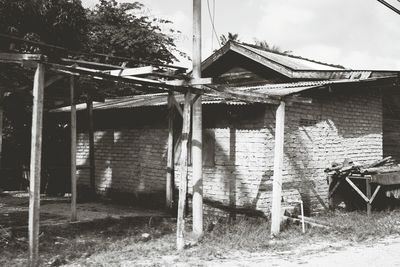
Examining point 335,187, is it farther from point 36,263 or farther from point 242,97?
point 36,263

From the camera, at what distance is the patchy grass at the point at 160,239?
22.3ft

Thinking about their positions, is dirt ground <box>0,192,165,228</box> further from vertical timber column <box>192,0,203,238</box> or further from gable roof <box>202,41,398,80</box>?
gable roof <box>202,41,398,80</box>

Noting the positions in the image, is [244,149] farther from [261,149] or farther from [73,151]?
[73,151]

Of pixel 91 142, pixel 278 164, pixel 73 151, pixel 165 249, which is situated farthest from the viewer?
pixel 91 142

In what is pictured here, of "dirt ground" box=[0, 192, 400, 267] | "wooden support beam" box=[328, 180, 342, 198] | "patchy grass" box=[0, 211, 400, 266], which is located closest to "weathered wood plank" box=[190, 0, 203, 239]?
"patchy grass" box=[0, 211, 400, 266]

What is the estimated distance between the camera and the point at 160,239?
816 cm

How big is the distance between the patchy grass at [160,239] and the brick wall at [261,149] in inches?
30.4

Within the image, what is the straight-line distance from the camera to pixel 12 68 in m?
8.30

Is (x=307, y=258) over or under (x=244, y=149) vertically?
under

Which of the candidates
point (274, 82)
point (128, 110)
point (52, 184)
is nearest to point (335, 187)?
point (274, 82)

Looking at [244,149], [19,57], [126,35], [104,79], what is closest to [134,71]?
[104,79]

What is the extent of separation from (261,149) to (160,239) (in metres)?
3.02

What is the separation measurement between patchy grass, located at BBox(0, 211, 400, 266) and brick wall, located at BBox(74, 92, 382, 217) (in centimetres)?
77

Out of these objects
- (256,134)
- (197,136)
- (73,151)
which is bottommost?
(73,151)
